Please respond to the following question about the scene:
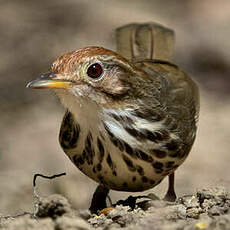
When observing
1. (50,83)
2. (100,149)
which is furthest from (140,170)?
(50,83)

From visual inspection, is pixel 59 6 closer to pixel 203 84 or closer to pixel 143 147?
pixel 203 84

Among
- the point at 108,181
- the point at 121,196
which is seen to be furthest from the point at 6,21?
the point at 108,181

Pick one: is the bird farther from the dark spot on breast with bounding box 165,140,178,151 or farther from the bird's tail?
the bird's tail

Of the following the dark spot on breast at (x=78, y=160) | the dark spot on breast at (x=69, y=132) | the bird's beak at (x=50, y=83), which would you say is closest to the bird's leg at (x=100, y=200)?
the dark spot on breast at (x=78, y=160)

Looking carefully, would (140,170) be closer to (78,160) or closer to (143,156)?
(143,156)

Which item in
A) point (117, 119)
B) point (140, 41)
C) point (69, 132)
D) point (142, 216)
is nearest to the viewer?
point (142, 216)

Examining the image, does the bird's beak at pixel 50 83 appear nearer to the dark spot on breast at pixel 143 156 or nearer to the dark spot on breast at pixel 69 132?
the dark spot on breast at pixel 69 132
